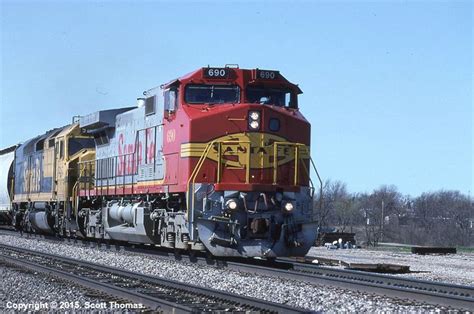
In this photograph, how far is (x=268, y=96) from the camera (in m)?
16.4

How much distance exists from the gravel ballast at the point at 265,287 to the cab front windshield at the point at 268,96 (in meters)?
3.58

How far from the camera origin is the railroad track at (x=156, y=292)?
9.20 meters

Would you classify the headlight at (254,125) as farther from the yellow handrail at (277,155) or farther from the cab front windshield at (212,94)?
the cab front windshield at (212,94)

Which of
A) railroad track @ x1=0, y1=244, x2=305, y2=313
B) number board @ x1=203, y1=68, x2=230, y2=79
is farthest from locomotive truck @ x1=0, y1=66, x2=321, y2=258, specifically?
railroad track @ x1=0, y1=244, x2=305, y2=313

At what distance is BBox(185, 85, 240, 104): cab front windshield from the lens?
16125mm

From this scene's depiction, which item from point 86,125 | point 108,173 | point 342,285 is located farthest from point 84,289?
point 86,125

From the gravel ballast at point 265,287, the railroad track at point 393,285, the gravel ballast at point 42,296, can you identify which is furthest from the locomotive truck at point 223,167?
the gravel ballast at point 42,296

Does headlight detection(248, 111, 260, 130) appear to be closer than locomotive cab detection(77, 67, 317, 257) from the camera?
No

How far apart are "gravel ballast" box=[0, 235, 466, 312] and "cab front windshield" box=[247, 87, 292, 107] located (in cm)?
358

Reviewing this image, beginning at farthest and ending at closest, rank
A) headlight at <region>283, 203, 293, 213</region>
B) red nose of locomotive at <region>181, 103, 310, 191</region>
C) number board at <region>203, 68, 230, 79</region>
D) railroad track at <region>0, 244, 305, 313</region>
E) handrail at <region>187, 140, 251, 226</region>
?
number board at <region>203, 68, 230, 79</region> → red nose of locomotive at <region>181, 103, 310, 191</region> → headlight at <region>283, 203, 293, 213</region> → handrail at <region>187, 140, 251, 226</region> → railroad track at <region>0, 244, 305, 313</region>

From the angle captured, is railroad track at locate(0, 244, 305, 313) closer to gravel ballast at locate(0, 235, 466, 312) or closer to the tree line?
gravel ballast at locate(0, 235, 466, 312)

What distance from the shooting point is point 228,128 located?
15.6m

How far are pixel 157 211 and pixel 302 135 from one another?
368cm

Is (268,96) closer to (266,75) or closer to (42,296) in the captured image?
(266,75)
